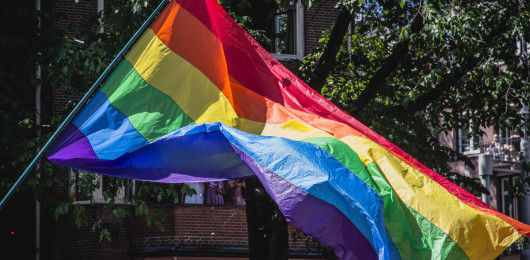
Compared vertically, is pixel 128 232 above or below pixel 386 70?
below

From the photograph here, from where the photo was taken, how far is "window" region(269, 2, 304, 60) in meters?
20.2

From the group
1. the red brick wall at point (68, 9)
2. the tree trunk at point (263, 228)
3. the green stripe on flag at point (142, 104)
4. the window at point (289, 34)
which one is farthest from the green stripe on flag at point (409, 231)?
the window at point (289, 34)

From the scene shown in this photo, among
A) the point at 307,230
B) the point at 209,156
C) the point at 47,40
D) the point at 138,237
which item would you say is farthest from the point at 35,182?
the point at 138,237

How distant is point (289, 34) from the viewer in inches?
806

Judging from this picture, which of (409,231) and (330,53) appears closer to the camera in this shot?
(409,231)

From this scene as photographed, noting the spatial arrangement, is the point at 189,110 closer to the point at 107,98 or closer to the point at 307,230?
the point at 107,98

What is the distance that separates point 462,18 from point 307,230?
19.7ft

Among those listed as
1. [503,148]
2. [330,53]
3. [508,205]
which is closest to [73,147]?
[330,53]

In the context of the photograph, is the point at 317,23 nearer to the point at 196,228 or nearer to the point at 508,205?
the point at 196,228

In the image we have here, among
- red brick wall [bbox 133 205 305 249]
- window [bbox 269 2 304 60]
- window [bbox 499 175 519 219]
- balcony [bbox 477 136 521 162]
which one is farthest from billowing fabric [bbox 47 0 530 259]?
window [bbox 499 175 519 219]

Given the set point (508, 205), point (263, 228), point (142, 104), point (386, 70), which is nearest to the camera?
point (142, 104)

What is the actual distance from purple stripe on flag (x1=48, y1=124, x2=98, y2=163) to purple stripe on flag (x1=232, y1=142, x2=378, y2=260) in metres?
1.65

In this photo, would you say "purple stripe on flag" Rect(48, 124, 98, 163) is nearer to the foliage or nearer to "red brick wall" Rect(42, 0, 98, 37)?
the foliage

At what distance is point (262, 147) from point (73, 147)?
1.57m
